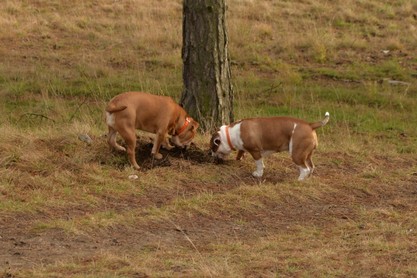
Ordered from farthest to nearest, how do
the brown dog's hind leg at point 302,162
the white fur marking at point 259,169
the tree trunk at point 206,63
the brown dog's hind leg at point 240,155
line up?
1. the tree trunk at point 206,63
2. the brown dog's hind leg at point 240,155
3. the white fur marking at point 259,169
4. the brown dog's hind leg at point 302,162

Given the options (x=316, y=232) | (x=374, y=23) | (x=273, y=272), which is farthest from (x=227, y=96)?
(x=374, y=23)

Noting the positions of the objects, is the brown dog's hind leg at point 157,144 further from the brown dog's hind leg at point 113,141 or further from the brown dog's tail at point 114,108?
the brown dog's tail at point 114,108

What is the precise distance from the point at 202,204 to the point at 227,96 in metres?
3.02

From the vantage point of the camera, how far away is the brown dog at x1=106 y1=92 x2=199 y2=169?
9664 mm

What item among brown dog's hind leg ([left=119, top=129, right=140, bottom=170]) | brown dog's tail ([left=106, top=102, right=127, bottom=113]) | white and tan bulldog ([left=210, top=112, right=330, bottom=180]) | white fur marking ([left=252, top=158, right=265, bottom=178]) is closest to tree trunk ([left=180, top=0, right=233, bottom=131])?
white and tan bulldog ([left=210, top=112, right=330, bottom=180])

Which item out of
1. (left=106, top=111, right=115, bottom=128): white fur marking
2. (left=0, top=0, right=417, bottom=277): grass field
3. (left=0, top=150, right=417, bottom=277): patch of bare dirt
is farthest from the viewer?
(left=106, top=111, right=115, bottom=128): white fur marking

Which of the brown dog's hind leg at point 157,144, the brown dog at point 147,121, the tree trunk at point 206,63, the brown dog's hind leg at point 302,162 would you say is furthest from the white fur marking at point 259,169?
the tree trunk at point 206,63

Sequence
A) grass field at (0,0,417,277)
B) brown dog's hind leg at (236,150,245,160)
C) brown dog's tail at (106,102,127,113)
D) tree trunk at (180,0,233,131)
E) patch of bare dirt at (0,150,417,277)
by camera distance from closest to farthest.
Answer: grass field at (0,0,417,277)
patch of bare dirt at (0,150,417,277)
brown dog's tail at (106,102,127,113)
brown dog's hind leg at (236,150,245,160)
tree trunk at (180,0,233,131)

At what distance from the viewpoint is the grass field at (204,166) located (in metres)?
7.03

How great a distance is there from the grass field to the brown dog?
8.3 inches

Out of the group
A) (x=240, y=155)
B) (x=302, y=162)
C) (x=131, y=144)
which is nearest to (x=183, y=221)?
(x=131, y=144)

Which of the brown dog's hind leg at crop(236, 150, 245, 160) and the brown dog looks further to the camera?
the brown dog's hind leg at crop(236, 150, 245, 160)

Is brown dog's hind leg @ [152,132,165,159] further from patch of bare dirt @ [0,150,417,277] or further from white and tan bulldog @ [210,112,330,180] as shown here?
white and tan bulldog @ [210,112,330,180]

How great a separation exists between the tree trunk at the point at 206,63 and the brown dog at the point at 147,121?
89 centimetres
